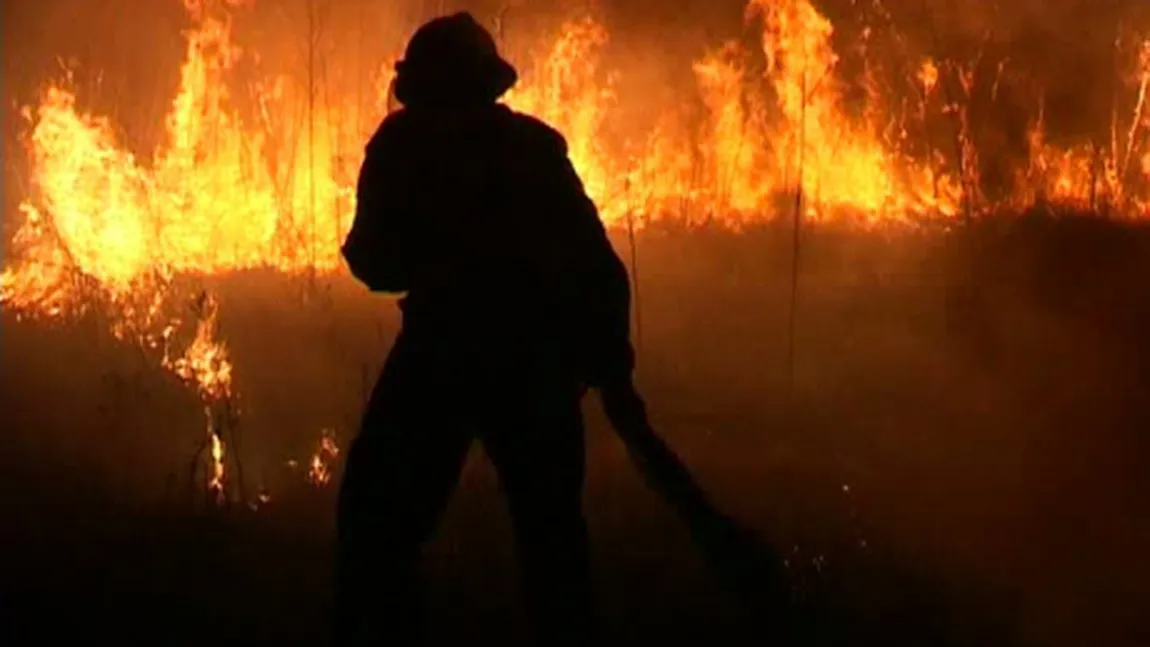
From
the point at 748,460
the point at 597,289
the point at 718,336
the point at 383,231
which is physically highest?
the point at 718,336

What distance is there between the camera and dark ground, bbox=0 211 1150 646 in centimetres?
511

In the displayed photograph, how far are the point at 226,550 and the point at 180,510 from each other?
556mm

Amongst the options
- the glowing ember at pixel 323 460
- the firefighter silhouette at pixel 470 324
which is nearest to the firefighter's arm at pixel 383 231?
the firefighter silhouette at pixel 470 324

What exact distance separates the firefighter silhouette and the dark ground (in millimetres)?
742

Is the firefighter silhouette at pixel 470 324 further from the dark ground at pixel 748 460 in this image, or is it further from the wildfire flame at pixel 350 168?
the wildfire flame at pixel 350 168

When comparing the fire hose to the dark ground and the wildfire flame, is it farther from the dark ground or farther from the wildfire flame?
the wildfire flame

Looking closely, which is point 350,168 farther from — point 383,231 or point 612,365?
point 612,365

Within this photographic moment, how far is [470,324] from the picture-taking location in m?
4.11

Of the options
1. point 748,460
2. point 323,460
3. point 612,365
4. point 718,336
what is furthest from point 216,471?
point 718,336

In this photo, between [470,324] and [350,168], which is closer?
[470,324]

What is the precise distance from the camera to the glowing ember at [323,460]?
6.61 metres

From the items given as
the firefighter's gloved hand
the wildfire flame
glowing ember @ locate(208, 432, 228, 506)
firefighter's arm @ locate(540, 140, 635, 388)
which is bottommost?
glowing ember @ locate(208, 432, 228, 506)

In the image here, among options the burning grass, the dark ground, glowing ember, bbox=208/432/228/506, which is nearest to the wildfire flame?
the burning grass

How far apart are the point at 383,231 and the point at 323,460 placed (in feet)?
9.82
